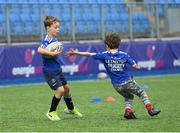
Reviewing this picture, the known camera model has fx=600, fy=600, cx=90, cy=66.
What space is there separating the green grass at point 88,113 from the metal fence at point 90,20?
14.2 ft

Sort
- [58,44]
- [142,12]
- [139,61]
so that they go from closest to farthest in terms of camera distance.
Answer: [58,44], [139,61], [142,12]

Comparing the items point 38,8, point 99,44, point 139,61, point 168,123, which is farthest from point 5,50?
point 168,123

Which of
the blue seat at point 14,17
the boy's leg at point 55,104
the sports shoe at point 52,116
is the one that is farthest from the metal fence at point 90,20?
the sports shoe at point 52,116

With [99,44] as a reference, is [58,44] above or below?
above

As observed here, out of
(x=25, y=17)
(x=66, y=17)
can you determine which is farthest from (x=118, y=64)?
(x=66, y=17)

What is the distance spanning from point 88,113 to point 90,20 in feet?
41.0

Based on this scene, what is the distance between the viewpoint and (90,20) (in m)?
22.9

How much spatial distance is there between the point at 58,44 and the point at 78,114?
128cm

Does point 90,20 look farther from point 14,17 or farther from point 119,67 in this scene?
point 119,67

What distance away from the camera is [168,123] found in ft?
29.2

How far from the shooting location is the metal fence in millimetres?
20812

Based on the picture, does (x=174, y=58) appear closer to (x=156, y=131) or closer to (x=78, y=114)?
(x=78, y=114)

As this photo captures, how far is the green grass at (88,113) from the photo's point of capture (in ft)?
28.2

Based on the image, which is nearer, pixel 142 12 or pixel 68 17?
pixel 68 17
